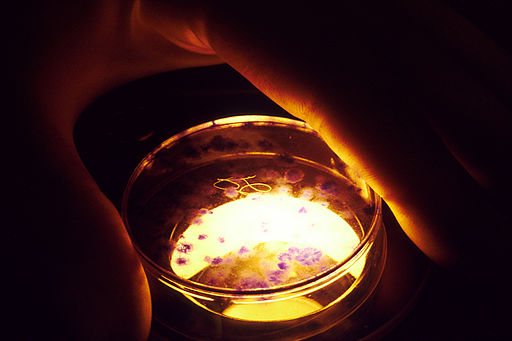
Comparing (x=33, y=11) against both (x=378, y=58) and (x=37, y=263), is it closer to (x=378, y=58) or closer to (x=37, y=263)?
(x=37, y=263)

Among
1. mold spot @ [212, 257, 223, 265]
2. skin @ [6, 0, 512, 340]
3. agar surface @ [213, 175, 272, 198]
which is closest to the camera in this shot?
skin @ [6, 0, 512, 340]

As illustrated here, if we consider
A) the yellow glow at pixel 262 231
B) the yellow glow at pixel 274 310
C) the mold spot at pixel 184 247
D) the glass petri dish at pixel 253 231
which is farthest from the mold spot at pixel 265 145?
the yellow glow at pixel 274 310

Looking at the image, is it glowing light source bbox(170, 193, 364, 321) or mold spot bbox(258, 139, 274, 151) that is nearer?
glowing light source bbox(170, 193, 364, 321)

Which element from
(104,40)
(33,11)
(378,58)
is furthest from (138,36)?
(378,58)

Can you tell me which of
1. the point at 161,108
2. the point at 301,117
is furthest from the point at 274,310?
the point at 161,108

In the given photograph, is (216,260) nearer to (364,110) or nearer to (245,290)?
(245,290)

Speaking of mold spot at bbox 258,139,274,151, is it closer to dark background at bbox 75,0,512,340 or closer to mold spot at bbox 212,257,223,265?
dark background at bbox 75,0,512,340

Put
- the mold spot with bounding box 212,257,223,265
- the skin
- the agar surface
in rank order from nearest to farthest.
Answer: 1. the skin
2. the mold spot with bounding box 212,257,223,265
3. the agar surface

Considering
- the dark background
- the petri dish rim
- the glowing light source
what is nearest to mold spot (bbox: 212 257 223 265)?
the glowing light source
